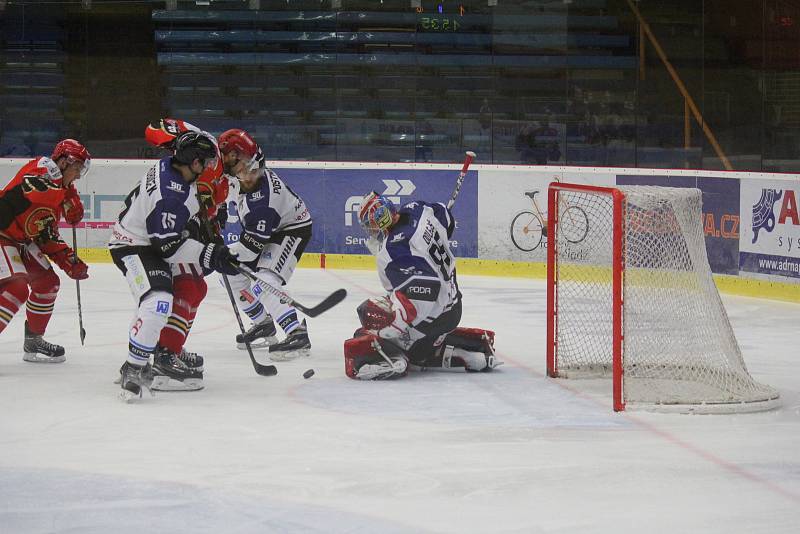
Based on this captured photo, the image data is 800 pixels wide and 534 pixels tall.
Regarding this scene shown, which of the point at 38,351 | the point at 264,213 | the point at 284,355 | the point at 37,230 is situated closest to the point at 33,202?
the point at 37,230

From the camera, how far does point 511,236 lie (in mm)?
9953

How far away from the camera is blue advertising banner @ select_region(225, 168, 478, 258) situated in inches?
401

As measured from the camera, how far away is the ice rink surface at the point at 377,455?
3578 millimetres

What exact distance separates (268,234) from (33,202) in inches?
45.1

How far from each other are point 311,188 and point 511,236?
1694mm

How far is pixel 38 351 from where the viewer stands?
241 inches

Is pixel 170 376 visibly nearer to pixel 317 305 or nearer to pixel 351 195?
pixel 317 305

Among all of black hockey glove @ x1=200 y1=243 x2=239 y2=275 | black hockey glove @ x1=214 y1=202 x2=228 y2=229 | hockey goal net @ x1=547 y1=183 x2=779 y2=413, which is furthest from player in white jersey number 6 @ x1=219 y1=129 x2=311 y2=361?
hockey goal net @ x1=547 y1=183 x2=779 y2=413

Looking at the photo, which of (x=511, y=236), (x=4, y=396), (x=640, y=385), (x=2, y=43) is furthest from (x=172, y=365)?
(x=2, y=43)

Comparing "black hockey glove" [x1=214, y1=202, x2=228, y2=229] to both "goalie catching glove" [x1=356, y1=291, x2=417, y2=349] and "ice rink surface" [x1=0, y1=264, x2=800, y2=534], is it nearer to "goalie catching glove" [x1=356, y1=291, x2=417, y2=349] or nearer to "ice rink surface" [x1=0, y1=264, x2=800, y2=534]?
"ice rink surface" [x1=0, y1=264, x2=800, y2=534]

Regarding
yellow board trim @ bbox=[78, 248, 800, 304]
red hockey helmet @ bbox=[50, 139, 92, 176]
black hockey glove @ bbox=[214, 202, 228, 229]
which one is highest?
red hockey helmet @ bbox=[50, 139, 92, 176]

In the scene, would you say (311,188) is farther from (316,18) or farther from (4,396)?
(4,396)

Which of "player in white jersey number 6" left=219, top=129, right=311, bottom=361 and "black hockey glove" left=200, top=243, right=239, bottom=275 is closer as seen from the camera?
"black hockey glove" left=200, top=243, right=239, bottom=275

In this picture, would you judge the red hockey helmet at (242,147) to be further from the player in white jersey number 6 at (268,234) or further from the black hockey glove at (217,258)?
the black hockey glove at (217,258)
